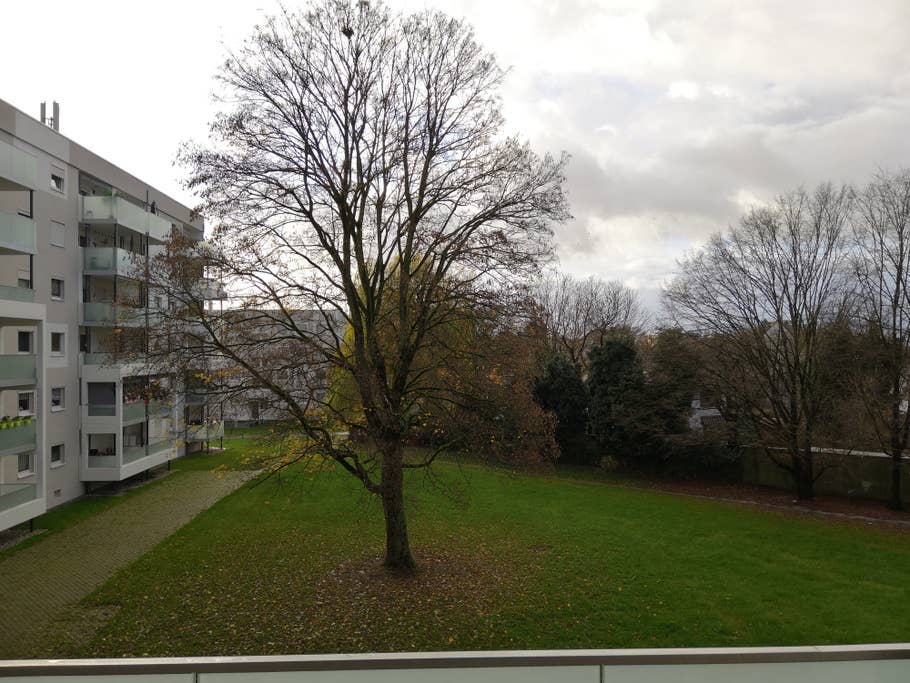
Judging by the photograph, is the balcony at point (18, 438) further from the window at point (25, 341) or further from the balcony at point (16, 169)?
the balcony at point (16, 169)

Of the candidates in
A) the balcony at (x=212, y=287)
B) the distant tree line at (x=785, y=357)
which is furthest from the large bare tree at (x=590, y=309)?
the balcony at (x=212, y=287)

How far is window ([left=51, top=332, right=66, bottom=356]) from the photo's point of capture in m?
20.3

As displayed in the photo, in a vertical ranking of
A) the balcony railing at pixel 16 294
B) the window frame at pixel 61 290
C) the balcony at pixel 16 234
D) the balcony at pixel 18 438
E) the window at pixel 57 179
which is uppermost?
the window at pixel 57 179

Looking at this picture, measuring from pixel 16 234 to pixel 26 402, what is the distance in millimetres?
5472

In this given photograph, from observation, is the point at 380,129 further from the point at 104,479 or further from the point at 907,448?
the point at 907,448

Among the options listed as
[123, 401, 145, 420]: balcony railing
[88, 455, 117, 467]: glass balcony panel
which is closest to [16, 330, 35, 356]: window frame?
[123, 401, 145, 420]: balcony railing

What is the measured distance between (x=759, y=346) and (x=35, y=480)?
23960mm

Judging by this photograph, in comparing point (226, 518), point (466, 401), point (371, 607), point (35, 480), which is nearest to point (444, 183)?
point (466, 401)

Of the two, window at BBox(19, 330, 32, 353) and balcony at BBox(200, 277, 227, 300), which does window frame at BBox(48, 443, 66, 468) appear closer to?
window at BBox(19, 330, 32, 353)

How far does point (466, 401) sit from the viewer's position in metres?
12.1

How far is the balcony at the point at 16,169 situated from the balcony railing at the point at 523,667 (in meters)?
17.0

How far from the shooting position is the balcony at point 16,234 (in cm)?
1546

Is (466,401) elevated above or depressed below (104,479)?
above

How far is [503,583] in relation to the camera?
39.3 ft
